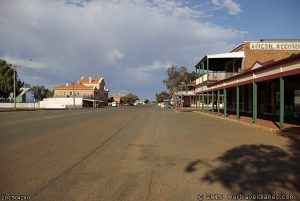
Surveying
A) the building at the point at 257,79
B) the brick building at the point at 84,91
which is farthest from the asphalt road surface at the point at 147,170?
the brick building at the point at 84,91

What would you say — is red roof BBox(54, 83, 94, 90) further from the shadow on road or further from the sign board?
the shadow on road

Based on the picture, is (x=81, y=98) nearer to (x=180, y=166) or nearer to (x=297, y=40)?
(x=297, y=40)

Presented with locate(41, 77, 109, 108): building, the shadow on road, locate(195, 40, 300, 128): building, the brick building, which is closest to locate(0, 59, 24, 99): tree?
locate(41, 77, 109, 108): building

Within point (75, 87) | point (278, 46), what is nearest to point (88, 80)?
point (75, 87)

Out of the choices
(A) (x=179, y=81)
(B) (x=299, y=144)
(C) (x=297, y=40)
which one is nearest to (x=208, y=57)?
(C) (x=297, y=40)

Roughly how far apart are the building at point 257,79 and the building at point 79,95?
2415 inches

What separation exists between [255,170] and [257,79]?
16751 mm

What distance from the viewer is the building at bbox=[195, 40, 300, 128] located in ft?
80.0

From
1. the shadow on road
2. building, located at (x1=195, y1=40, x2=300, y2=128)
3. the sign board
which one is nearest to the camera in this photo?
the shadow on road

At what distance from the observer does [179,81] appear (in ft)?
397

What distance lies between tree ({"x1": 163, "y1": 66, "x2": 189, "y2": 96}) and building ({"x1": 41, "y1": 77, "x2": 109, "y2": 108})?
76.5 ft

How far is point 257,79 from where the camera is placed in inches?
1000

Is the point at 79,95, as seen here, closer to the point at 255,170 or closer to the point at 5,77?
the point at 5,77

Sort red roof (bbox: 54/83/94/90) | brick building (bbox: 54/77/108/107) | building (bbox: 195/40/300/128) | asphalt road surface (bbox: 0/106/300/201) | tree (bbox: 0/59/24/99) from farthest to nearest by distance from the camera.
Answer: red roof (bbox: 54/83/94/90) → brick building (bbox: 54/77/108/107) → tree (bbox: 0/59/24/99) → building (bbox: 195/40/300/128) → asphalt road surface (bbox: 0/106/300/201)
